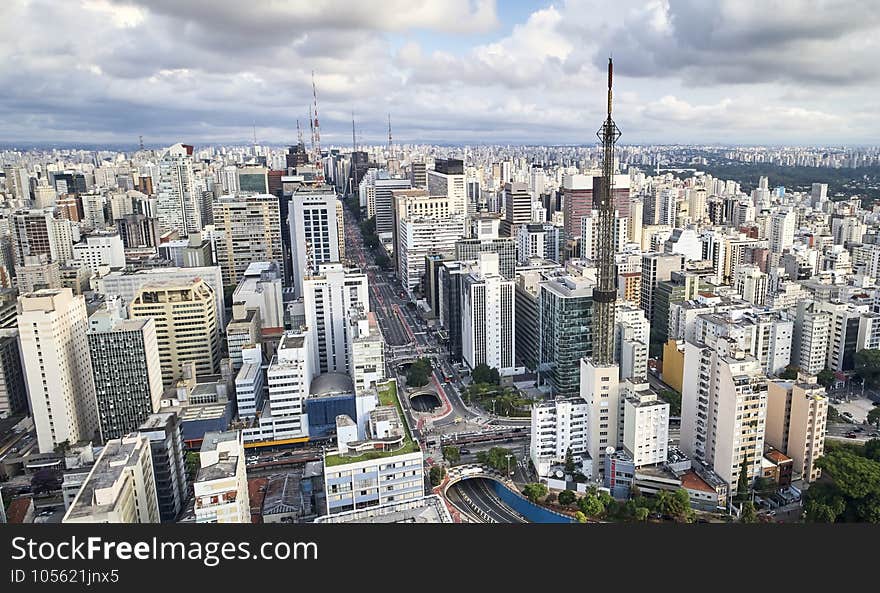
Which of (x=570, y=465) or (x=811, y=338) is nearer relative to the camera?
(x=570, y=465)

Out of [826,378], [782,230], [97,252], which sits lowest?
[826,378]

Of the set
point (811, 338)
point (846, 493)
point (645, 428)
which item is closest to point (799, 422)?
point (846, 493)

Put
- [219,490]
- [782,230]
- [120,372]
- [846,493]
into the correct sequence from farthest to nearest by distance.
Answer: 1. [782,230]
2. [120,372]
3. [846,493]
4. [219,490]

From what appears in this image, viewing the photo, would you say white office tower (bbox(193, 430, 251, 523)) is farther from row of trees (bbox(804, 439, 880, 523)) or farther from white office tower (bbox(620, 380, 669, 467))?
row of trees (bbox(804, 439, 880, 523))

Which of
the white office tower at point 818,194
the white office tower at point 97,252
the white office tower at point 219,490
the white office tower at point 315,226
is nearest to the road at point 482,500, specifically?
the white office tower at point 219,490

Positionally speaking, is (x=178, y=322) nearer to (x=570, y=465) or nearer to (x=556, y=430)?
(x=556, y=430)

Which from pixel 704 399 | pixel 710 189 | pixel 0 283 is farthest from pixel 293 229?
pixel 710 189

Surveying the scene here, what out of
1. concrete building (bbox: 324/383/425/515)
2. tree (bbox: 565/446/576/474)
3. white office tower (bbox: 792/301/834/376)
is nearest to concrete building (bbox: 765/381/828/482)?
→ tree (bbox: 565/446/576/474)
